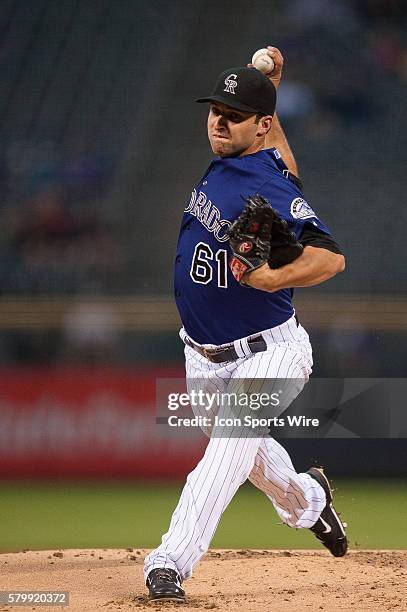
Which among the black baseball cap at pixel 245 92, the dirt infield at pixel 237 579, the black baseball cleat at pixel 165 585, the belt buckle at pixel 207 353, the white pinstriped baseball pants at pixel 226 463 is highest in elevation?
the black baseball cap at pixel 245 92

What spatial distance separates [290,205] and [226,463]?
0.80 metres

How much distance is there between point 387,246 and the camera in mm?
8258

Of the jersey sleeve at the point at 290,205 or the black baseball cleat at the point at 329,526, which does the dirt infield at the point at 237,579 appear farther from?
the jersey sleeve at the point at 290,205

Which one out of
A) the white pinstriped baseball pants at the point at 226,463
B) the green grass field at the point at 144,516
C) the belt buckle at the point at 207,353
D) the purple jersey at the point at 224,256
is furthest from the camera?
the green grass field at the point at 144,516

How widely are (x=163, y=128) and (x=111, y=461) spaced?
11.9 feet

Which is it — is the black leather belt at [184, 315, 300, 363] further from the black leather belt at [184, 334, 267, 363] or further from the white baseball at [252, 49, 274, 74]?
the white baseball at [252, 49, 274, 74]

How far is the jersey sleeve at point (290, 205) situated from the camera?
3.23 m

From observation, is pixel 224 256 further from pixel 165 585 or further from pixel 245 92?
pixel 165 585

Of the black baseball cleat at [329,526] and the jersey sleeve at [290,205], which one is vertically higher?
the jersey sleeve at [290,205]

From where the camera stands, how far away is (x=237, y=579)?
3.69m

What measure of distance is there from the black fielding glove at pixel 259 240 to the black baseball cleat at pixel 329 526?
1.12 metres

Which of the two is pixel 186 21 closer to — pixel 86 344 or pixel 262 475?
pixel 86 344

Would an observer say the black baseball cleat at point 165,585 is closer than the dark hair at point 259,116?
Yes

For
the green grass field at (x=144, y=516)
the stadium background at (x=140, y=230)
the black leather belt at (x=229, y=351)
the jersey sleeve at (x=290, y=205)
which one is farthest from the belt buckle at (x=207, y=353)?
the stadium background at (x=140, y=230)
